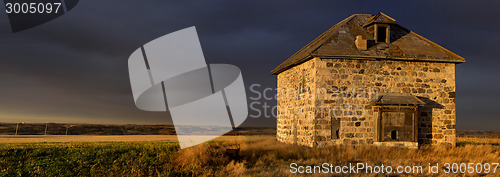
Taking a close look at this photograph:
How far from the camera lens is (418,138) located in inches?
659

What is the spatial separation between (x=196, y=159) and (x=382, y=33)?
36.1 ft

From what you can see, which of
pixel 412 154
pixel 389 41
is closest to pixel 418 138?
pixel 412 154

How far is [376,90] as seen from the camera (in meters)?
16.6

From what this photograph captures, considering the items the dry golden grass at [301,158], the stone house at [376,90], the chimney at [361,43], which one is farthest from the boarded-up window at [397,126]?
the chimney at [361,43]

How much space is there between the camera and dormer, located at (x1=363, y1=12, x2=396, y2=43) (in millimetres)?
17656

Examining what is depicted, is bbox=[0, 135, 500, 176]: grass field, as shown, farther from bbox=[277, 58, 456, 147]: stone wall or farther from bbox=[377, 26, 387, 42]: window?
bbox=[377, 26, 387, 42]: window

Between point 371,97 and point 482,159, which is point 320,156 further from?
point 482,159

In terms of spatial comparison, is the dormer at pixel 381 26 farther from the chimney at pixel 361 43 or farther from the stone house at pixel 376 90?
the chimney at pixel 361 43

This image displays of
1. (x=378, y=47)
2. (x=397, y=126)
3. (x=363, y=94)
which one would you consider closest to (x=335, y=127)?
(x=363, y=94)

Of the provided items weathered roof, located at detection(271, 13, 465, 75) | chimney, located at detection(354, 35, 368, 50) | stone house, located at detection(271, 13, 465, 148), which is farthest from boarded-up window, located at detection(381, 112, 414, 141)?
chimney, located at detection(354, 35, 368, 50)

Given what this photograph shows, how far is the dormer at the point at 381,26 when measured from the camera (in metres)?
17.7

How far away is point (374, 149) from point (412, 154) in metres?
1.43

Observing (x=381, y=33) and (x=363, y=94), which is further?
(x=381, y=33)

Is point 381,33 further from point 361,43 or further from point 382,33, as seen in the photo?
point 361,43
